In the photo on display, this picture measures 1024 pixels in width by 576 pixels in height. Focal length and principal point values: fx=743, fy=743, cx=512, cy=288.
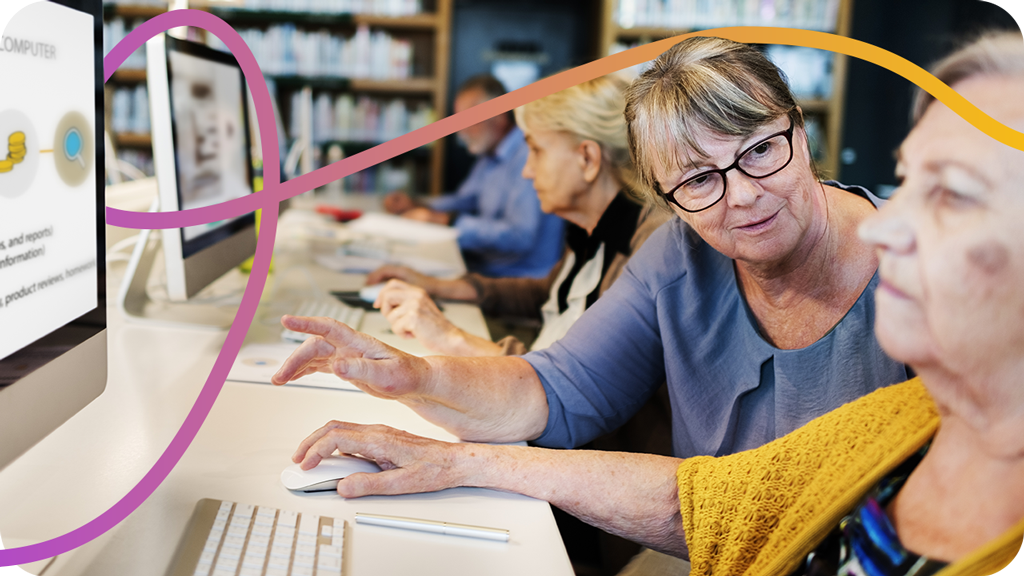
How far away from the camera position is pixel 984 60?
0.50 meters

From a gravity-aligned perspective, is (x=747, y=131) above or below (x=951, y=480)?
above

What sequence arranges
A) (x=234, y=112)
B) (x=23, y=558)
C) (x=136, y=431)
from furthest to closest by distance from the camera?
(x=234, y=112) < (x=136, y=431) < (x=23, y=558)

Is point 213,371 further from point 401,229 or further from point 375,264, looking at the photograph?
point 401,229

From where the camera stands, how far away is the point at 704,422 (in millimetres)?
1034

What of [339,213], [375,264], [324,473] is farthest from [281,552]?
[339,213]

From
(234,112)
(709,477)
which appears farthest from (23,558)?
(234,112)

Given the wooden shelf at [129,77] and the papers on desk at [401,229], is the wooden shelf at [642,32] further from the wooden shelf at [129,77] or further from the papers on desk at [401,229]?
the wooden shelf at [129,77]

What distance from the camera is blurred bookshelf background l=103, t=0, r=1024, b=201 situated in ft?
12.9

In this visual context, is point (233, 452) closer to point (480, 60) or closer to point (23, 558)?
point (23, 558)

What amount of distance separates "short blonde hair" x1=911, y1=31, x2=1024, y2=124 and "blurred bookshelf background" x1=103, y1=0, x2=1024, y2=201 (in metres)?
3.53

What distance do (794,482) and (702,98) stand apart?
0.44 metres

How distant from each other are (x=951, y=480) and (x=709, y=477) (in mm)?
271

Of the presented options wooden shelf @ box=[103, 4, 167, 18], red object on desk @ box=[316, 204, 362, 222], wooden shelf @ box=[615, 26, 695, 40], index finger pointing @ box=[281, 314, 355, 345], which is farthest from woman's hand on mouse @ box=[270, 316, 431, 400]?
wooden shelf @ box=[103, 4, 167, 18]

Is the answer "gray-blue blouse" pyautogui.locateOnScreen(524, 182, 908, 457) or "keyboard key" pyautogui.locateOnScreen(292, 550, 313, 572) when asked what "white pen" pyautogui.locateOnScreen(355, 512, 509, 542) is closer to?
"keyboard key" pyautogui.locateOnScreen(292, 550, 313, 572)
